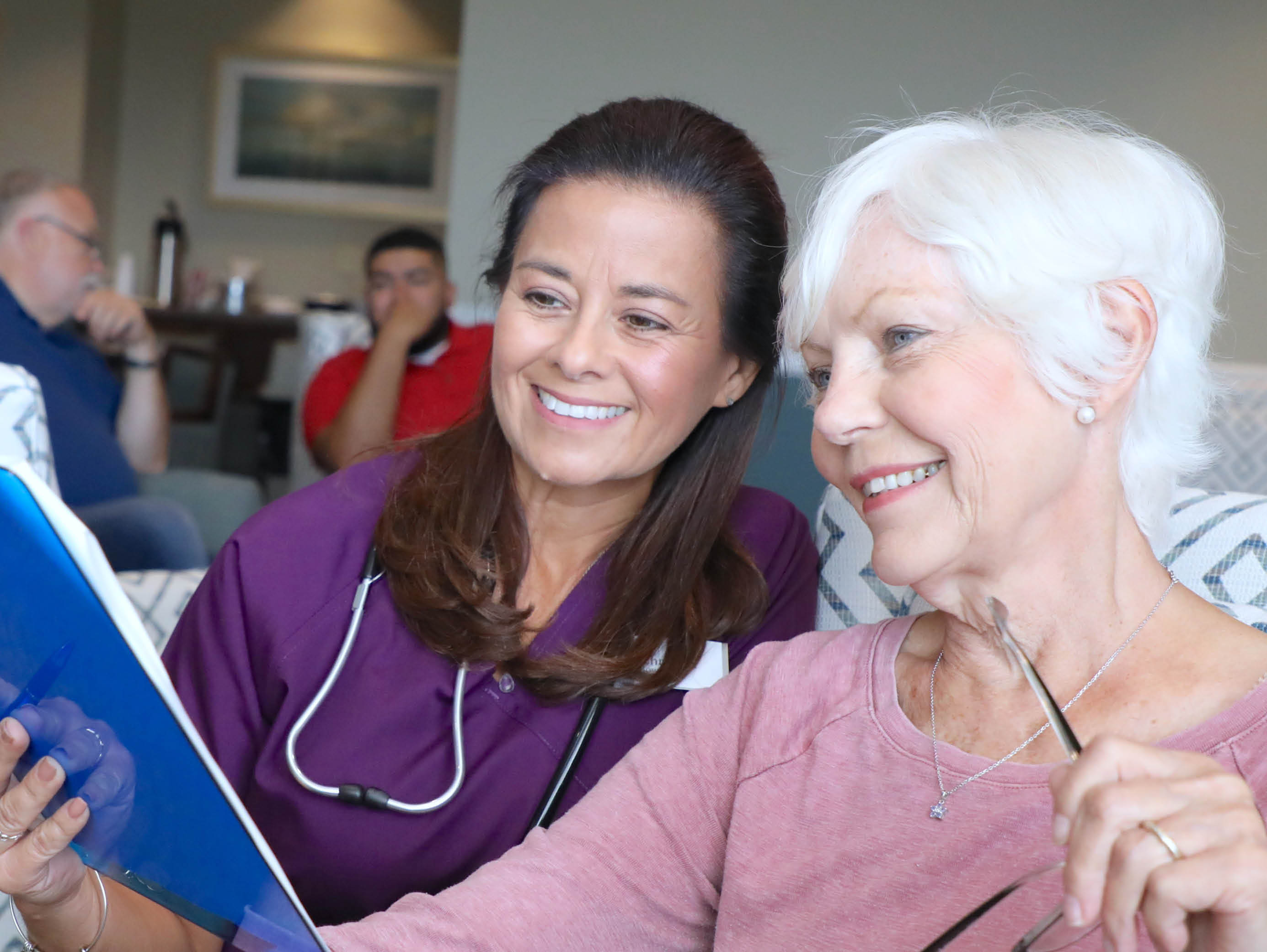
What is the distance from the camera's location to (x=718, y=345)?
1353 mm

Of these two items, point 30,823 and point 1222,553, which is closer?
point 30,823

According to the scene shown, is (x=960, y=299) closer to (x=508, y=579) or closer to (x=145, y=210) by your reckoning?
(x=508, y=579)

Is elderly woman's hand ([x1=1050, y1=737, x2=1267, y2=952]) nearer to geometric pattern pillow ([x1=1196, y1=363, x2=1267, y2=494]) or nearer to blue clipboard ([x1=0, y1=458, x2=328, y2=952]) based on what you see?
blue clipboard ([x1=0, y1=458, x2=328, y2=952])

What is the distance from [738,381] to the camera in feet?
4.69

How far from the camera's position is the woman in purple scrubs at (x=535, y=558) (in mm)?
1207

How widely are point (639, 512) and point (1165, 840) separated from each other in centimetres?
91

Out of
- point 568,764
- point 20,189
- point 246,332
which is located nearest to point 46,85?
point 246,332

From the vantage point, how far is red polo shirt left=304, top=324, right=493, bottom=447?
321cm

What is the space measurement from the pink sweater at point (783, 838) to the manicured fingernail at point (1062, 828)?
0.91 ft

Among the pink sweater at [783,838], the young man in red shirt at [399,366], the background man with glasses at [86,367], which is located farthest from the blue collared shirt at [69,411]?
the pink sweater at [783,838]

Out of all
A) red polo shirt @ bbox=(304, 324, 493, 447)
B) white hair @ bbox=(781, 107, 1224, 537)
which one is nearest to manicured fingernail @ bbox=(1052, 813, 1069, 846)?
white hair @ bbox=(781, 107, 1224, 537)

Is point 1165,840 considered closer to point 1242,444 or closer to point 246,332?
point 1242,444

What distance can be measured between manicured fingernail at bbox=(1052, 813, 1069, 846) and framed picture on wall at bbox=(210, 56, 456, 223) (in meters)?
6.21

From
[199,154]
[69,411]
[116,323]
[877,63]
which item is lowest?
[69,411]
